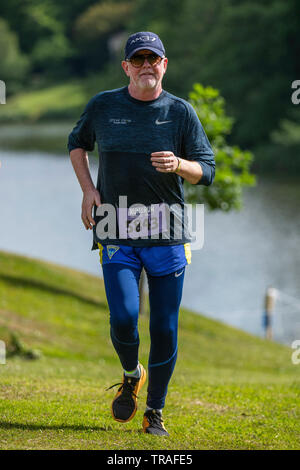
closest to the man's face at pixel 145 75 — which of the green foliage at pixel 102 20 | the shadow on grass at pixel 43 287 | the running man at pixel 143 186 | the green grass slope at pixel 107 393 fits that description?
the running man at pixel 143 186

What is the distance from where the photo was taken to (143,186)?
18.4ft

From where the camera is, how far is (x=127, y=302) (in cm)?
563

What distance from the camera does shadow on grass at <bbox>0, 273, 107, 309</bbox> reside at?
68.4ft

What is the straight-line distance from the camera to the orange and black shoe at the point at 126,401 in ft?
19.4

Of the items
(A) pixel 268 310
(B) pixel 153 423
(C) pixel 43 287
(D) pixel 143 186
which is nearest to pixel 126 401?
(B) pixel 153 423

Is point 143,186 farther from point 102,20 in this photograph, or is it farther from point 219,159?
point 102,20

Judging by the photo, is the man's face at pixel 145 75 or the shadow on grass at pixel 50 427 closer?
the man's face at pixel 145 75

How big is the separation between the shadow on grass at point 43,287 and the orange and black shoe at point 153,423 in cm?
1483

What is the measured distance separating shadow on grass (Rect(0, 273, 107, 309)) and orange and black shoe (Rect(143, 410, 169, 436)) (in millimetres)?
14829

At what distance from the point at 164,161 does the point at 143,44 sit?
2.87 feet

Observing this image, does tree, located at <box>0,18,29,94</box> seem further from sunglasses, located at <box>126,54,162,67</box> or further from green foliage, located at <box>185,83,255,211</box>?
sunglasses, located at <box>126,54,162,67</box>

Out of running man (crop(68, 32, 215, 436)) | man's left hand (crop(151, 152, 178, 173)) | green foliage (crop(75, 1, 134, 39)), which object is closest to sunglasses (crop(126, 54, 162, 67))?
running man (crop(68, 32, 215, 436))

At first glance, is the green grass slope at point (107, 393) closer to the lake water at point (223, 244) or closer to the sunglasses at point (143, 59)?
the sunglasses at point (143, 59)
